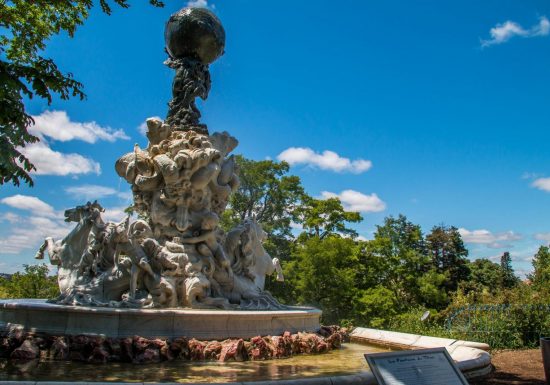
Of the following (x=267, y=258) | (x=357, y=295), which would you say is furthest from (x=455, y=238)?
(x=267, y=258)

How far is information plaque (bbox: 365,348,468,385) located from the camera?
4051mm

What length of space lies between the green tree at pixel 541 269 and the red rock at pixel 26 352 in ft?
54.0

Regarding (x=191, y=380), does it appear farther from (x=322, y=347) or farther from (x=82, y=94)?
(x=82, y=94)

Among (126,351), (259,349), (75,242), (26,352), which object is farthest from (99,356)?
(75,242)

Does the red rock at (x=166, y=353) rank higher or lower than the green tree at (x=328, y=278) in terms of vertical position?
lower

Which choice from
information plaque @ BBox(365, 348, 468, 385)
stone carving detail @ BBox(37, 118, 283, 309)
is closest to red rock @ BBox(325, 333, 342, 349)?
stone carving detail @ BBox(37, 118, 283, 309)

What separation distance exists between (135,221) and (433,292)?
24857mm

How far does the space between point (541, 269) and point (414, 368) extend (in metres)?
21.4

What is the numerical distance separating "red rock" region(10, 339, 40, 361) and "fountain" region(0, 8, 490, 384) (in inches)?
0.7

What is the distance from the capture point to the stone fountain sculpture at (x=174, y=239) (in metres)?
9.30

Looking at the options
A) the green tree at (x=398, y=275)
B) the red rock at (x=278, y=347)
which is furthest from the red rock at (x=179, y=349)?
the green tree at (x=398, y=275)

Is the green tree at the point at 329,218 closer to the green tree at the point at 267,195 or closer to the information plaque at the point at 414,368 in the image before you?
the green tree at the point at 267,195

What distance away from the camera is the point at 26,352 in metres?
7.21

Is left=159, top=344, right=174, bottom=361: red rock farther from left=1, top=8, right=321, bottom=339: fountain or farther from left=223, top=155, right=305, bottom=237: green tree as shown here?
left=223, top=155, right=305, bottom=237: green tree
